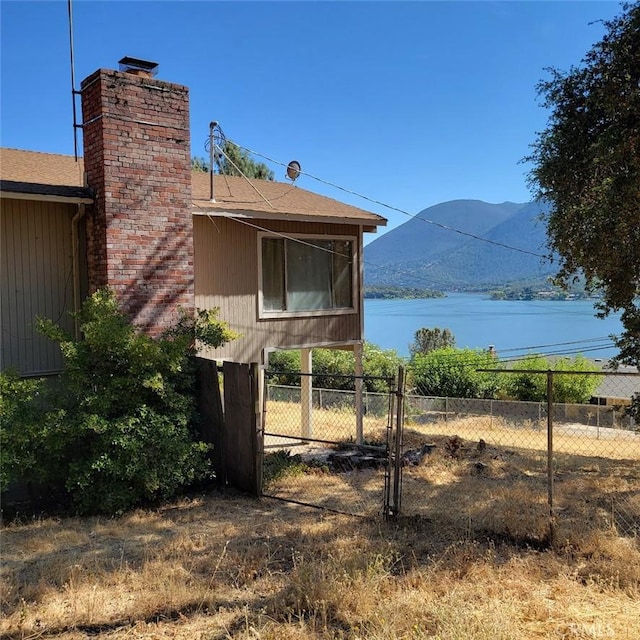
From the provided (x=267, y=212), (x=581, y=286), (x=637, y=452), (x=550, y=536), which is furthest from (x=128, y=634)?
(x=637, y=452)

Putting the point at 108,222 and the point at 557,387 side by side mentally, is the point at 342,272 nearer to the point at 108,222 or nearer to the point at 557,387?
the point at 108,222

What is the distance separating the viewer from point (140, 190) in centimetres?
835

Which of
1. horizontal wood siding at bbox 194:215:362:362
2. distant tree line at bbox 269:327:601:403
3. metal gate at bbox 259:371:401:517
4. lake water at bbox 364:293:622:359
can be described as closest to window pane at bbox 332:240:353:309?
horizontal wood siding at bbox 194:215:362:362

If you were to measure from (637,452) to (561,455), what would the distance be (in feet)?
6.89

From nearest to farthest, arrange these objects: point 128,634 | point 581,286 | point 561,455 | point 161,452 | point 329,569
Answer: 1. point 128,634
2. point 329,569
3. point 161,452
4. point 581,286
5. point 561,455

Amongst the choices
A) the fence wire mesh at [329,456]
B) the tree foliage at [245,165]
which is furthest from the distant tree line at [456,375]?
the tree foliage at [245,165]

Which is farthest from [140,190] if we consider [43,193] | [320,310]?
[320,310]

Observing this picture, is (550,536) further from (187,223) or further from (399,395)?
(187,223)

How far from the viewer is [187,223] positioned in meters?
8.83

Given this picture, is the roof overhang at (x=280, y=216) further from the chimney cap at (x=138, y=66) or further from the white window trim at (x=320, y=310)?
the chimney cap at (x=138, y=66)

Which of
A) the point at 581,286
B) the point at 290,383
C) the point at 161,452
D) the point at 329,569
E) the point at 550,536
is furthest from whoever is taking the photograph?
the point at 290,383

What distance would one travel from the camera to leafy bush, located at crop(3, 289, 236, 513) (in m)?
6.90

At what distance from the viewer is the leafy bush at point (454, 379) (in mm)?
27672

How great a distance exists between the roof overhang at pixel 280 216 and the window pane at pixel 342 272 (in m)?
0.59
